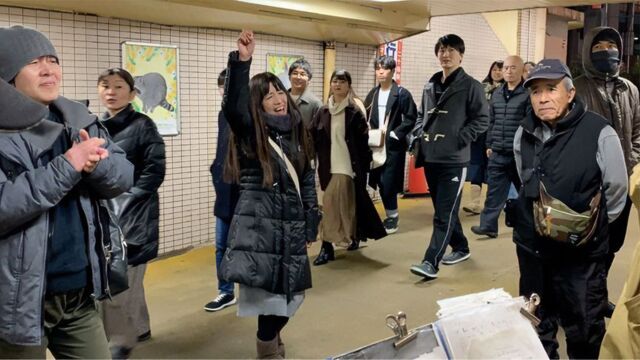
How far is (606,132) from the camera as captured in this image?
9.08 feet

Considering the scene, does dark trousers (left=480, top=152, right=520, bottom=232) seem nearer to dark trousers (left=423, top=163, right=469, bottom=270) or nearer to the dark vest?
dark trousers (left=423, top=163, right=469, bottom=270)

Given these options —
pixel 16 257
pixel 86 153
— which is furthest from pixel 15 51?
pixel 16 257

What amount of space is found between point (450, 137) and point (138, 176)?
2508 mm

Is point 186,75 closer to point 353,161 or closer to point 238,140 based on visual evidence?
point 353,161

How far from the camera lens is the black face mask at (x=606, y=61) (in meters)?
3.71

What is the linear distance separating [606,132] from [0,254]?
8.30ft

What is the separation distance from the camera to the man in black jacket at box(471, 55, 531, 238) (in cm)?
573

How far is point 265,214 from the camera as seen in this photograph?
9.83 ft

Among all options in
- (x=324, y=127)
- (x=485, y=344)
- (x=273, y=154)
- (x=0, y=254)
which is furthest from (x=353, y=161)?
(x=485, y=344)

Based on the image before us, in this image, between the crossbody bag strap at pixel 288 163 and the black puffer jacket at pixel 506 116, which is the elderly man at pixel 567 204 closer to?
the crossbody bag strap at pixel 288 163

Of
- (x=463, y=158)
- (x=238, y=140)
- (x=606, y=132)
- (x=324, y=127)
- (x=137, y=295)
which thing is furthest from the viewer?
(x=324, y=127)

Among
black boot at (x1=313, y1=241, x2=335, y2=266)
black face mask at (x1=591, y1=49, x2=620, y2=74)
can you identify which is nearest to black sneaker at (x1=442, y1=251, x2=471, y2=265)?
black boot at (x1=313, y1=241, x2=335, y2=266)

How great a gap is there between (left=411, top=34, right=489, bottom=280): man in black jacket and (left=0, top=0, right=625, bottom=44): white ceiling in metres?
0.75

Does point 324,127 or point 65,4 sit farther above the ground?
point 65,4
